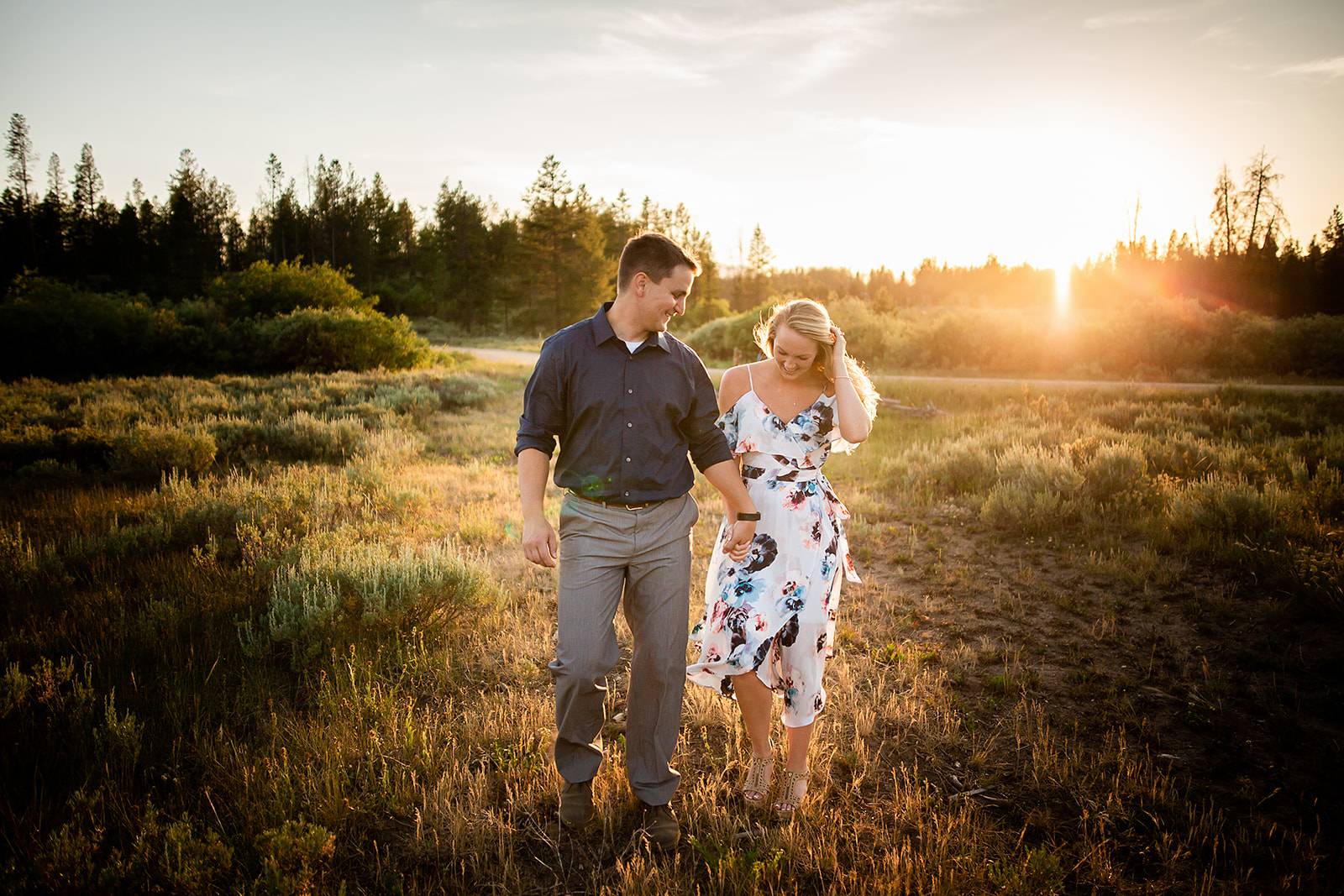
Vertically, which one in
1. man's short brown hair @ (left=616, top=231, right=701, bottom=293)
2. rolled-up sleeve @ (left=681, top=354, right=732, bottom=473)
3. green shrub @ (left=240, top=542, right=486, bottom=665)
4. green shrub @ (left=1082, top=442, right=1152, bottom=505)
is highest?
man's short brown hair @ (left=616, top=231, right=701, bottom=293)

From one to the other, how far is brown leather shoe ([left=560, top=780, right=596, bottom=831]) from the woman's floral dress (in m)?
0.78

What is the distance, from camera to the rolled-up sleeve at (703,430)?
3.13 metres

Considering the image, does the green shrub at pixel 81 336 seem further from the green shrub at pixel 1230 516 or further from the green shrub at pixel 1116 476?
the green shrub at pixel 1230 516

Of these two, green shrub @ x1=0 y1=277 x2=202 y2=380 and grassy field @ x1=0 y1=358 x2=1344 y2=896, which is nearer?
grassy field @ x1=0 y1=358 x2=1344 y2=896

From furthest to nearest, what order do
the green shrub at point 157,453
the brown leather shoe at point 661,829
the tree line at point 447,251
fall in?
the tree line at point 447,251 < the green shrub at point 157,453 < the brown leather shoe at point 661,829

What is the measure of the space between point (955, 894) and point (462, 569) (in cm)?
438

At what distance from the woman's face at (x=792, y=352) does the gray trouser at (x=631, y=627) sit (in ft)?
2.88

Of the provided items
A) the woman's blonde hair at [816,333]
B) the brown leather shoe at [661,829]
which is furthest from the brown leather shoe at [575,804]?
the woman's blonde hair at [816,333]

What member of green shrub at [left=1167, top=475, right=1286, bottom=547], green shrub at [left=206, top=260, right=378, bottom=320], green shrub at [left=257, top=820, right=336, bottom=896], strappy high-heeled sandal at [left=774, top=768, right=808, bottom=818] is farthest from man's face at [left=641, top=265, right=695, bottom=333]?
green shrub at [left=206, top=260, right=378, bottom=320]

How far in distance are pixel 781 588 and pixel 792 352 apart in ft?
3.92

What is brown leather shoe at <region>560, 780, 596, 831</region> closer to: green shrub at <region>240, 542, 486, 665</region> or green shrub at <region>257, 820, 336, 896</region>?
green shrub at <region>257, 820, 336, 896</region>

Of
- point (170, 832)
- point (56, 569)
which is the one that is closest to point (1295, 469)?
point (170, 832)

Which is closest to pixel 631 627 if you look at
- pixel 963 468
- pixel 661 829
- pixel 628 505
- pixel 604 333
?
pixel 628 505

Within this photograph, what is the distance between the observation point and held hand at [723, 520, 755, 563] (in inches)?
120
